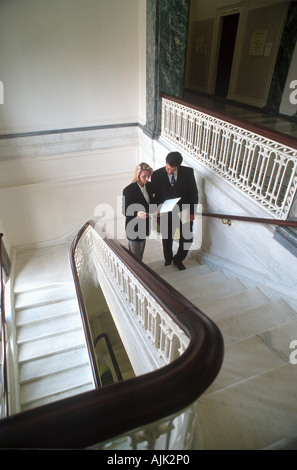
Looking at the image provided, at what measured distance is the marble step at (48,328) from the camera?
19.2ft

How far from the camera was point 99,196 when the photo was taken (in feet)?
24.8

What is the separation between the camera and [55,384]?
5379 mm

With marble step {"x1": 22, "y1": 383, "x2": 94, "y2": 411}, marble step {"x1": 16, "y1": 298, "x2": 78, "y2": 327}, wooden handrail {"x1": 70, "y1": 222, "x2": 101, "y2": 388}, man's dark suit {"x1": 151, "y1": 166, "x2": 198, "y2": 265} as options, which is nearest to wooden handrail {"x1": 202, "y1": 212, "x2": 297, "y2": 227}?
man's dark suit {"x1": 151, "y1": 166, "x2": 198, "y2": 265}

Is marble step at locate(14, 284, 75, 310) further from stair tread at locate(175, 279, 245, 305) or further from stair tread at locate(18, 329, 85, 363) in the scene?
stair tread at locate(175, 279, 245, 305)

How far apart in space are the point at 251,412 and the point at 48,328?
5.25m

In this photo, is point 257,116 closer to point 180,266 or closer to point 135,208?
point 180,266

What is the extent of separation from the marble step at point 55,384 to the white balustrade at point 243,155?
15.1 feet

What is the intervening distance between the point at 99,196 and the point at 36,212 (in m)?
1.66

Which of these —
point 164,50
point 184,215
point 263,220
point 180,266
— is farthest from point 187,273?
point 164,50

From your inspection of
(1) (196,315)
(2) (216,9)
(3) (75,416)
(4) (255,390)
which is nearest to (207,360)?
(1) (196,315)

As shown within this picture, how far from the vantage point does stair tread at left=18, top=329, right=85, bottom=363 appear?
5.60 metres

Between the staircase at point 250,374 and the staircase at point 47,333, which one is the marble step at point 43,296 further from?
the staircase at point 250,374

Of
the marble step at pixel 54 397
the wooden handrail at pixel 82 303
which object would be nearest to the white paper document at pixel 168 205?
the wooden handrail at pixel 82 303

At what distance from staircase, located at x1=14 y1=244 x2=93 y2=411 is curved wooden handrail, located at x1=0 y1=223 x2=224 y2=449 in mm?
5001
